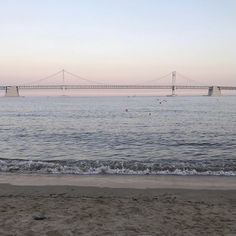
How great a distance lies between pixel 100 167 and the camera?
52.0 feet

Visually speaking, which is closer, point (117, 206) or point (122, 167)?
point (117, 206)

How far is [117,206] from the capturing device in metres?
9.17

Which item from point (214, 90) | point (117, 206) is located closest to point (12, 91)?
point (214, 90)

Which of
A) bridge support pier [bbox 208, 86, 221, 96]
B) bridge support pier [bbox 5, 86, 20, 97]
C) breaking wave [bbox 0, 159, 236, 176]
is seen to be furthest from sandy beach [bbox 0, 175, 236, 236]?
bridge support pier [bbox 208, 86, 221, 96]

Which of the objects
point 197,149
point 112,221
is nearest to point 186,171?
point 197,149

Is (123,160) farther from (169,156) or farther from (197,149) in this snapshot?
(197,149)

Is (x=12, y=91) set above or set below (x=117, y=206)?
below

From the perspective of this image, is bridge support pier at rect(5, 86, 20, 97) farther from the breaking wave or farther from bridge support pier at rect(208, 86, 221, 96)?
the breaking wave

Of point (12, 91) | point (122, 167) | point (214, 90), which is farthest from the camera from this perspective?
point (214, 90)

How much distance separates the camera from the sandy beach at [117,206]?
747 cm

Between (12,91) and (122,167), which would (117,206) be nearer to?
(122,167)

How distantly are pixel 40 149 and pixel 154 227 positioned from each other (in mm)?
14658

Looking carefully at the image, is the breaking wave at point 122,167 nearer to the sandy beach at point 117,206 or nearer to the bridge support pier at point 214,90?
the sandy beach at point 117,206

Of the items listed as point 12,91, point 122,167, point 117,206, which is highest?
point 117,206
